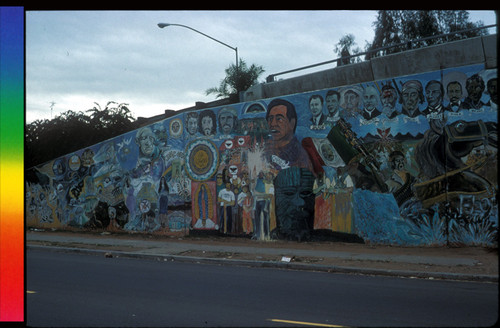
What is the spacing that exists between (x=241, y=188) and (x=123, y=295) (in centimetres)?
1044

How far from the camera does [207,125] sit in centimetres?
2003

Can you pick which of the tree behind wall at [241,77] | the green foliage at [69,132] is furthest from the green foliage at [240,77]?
the green foliage at [69,132]

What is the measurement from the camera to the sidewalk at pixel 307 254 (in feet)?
36.7

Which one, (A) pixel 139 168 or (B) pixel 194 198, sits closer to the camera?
(B) pixel 194 198

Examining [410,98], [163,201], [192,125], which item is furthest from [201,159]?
[410,98]

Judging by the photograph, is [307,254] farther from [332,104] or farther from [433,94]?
[433,94]

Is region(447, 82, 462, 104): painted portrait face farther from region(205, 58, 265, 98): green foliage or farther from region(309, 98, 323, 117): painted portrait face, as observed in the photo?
region(205, 58, 265, 98): green foliage

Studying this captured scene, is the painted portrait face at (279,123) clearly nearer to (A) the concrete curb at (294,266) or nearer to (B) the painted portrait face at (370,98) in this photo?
(B) the painted portrait face at (370,98)

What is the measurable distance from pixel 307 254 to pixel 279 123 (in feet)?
18.0

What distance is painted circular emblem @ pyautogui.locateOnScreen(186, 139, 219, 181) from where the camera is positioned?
1975cm

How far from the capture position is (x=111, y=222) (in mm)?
23281
